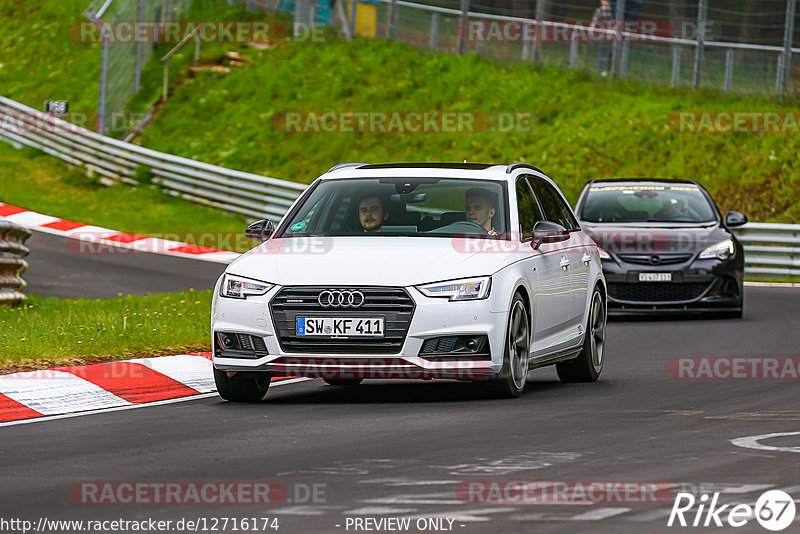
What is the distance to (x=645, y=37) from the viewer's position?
105ft

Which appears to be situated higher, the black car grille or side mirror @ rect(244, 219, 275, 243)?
side mirror @ rect(244, 219, 275, 243)

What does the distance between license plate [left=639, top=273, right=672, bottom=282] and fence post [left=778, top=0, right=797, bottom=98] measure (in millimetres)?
13237

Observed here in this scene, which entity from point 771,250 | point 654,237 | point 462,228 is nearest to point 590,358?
point 462,228

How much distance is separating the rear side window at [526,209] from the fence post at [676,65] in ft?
68.2

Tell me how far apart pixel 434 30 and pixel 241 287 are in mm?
26639

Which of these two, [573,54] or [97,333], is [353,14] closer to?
[573,54]

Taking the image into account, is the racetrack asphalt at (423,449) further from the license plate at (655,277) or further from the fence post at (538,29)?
the fence post at (538,29)

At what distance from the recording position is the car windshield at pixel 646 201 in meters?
19.5

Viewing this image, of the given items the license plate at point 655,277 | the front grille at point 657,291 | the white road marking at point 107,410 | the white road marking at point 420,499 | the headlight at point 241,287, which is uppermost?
the headlight at point 241,287

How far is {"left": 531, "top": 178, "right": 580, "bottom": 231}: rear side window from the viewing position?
40.2 feet

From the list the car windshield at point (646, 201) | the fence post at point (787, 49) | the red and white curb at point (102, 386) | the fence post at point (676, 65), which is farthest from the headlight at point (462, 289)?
the fence post at point (676, 65)

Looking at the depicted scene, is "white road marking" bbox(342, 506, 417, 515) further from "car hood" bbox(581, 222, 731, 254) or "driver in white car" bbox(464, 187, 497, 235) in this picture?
"car hood" bbox(581, 222, 731, 254)

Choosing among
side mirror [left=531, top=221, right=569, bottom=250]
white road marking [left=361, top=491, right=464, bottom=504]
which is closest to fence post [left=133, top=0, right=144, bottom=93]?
side mirror [left=531, top=221, right=569, bottom=250]

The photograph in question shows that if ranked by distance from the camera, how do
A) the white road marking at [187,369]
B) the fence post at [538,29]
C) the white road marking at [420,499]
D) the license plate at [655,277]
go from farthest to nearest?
the fence post at [538,29] → the license plate at [655,277] → the white road marking at [187,369] → the white road marking at [420,499]
